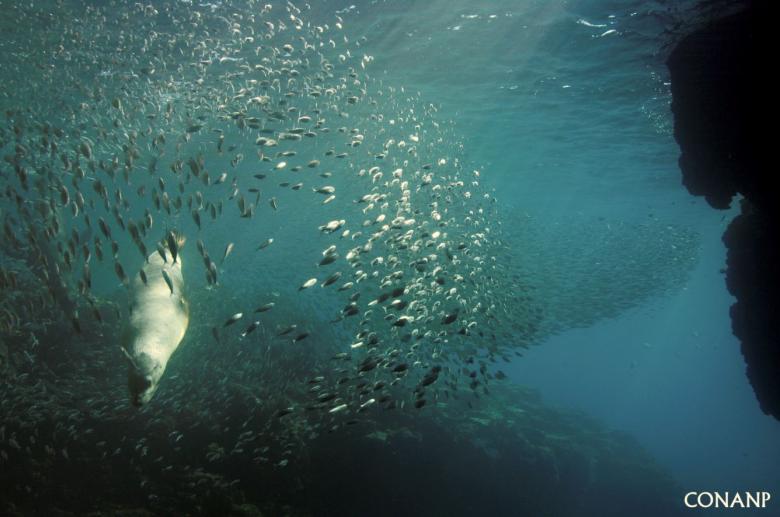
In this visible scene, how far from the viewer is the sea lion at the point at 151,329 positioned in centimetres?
683

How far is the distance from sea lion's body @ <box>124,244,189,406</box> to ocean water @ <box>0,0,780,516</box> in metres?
0.27

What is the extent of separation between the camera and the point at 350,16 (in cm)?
1535

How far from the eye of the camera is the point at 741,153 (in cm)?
807

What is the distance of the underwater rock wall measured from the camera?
773 centimetres

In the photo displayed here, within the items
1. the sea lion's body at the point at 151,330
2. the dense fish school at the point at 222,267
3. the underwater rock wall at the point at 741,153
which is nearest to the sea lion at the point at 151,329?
the sea lion's body at the point at 151,330

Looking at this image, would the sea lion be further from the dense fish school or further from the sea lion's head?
the dense fish school

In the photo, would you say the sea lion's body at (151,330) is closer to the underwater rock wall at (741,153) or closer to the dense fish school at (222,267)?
the dense fish school at (222,267)

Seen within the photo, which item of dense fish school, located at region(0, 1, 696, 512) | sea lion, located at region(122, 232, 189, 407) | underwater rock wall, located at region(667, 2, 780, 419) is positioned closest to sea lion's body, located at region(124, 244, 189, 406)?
sea lion, located at region(122, 232, 189, 407)

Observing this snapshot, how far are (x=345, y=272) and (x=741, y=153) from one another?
13.6 meters

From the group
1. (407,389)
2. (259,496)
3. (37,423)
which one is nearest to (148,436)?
(37,423)

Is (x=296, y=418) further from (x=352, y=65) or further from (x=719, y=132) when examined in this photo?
(x=352, y=65)

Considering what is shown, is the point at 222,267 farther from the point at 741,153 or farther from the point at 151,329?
the point at 741,153

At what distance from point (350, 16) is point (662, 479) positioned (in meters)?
29.4

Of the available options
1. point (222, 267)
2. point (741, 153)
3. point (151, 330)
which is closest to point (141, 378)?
point (151, 330)
